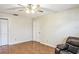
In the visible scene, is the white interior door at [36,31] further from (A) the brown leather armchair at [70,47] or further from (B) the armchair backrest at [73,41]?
(B) the armchair backrest at [73,41]

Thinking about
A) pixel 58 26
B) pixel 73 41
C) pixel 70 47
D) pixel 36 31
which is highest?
pixel 58 26

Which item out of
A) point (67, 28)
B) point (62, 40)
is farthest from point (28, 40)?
point (67, 28)

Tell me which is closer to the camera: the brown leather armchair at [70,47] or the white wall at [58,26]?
the brown leather armchair at [70,47]

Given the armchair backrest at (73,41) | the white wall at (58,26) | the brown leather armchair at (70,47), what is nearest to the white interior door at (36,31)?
the white wall at (58,26)

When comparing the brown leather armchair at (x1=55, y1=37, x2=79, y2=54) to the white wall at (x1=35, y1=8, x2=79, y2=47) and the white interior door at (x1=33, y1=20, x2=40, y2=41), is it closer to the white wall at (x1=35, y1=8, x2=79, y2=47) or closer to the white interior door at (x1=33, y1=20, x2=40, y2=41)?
the white wall at (x1=35, y1=8, x2=79, y2=47)

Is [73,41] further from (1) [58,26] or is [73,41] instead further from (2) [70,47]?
(1) [58,26]

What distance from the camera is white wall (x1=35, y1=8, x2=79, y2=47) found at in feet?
8.33

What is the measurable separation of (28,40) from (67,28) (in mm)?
1323

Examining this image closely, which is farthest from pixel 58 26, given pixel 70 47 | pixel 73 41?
pixel 70 47

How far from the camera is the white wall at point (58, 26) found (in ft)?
8.33

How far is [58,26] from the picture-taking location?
104 inches

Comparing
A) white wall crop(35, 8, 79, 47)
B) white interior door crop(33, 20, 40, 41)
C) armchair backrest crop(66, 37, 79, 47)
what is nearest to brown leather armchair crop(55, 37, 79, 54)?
armchair backrest crop(66, 37, 79, 47)

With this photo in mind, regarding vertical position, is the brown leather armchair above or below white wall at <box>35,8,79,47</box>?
below
